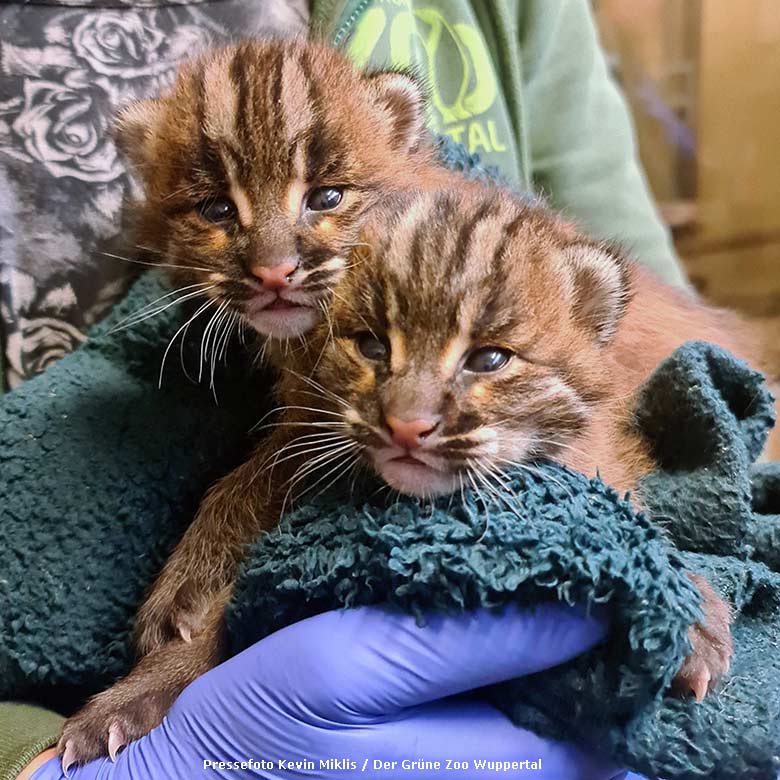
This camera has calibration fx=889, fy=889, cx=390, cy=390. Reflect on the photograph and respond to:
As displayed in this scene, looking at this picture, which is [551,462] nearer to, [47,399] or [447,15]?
[47,399]

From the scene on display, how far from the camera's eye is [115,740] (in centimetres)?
113

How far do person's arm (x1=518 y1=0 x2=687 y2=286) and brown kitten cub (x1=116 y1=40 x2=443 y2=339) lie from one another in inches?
26.3

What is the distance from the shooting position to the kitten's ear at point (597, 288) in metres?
1.20

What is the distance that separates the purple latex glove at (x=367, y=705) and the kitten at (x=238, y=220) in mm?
109

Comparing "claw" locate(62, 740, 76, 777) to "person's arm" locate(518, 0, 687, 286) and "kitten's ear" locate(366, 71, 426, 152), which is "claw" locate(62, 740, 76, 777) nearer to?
"kitten's ear" locate(366, 71, 426, 152)

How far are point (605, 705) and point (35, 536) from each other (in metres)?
0.79

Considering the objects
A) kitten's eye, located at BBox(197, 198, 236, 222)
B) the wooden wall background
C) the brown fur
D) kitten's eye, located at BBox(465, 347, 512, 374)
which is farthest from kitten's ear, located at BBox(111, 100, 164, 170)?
the wooden wall background

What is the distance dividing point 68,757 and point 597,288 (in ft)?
3.01

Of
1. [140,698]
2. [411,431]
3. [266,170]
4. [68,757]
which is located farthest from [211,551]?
[266,170]

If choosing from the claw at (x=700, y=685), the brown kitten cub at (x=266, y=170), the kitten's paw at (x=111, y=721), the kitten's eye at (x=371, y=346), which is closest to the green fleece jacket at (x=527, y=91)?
the brown kitten cub at (x=266, y=170)

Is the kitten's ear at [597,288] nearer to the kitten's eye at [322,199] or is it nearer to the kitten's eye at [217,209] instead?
the kitten's eye at [322,199]

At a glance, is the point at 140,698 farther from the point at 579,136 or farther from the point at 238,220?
the point at 579,136

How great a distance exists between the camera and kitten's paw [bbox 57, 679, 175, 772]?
44.6 inches

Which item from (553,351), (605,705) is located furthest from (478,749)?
(553,351)
